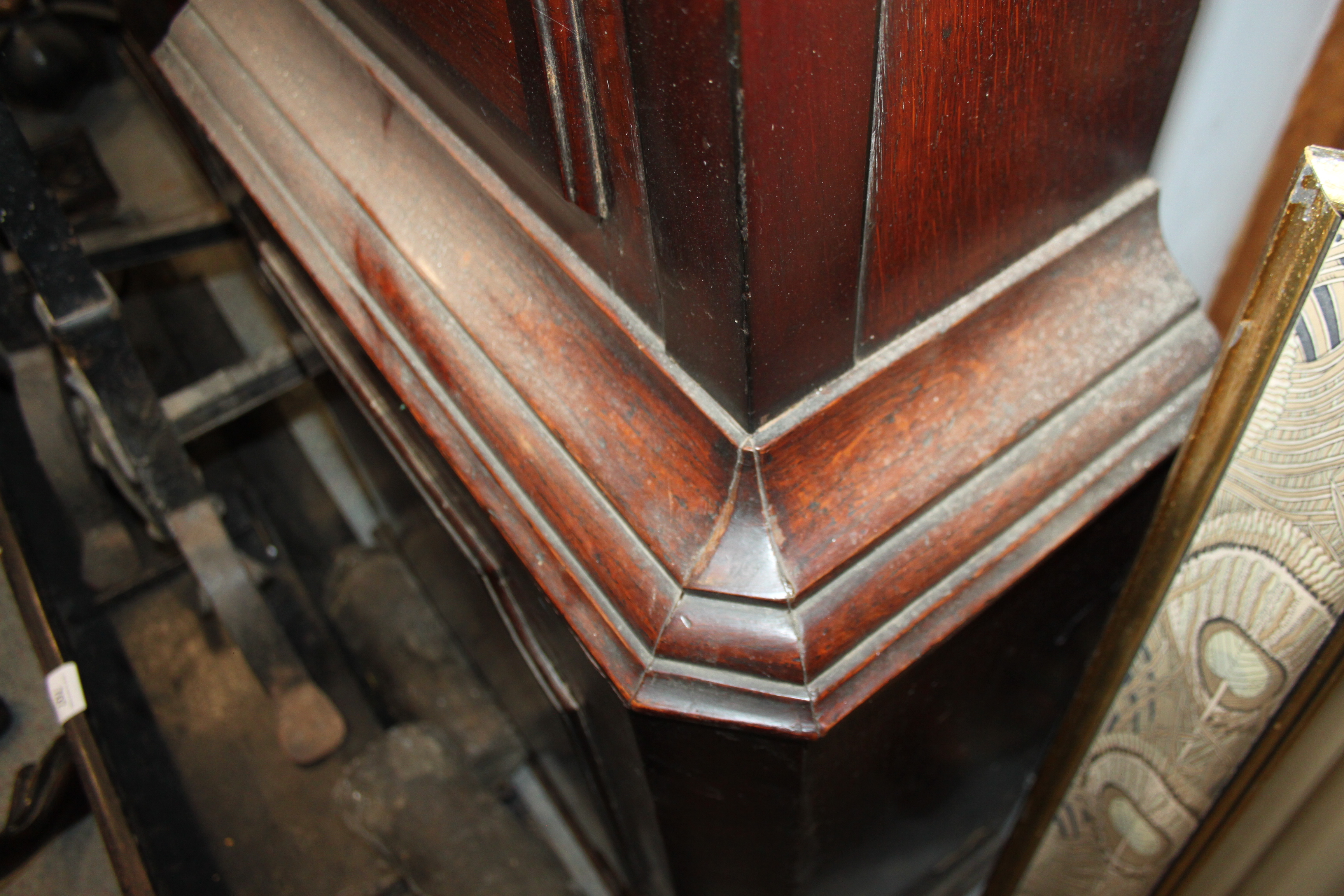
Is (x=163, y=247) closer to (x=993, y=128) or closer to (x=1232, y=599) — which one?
(x=993, y=128)

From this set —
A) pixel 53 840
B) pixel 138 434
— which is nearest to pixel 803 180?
pixel 138 434

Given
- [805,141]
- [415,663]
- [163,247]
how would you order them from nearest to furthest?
[805,141]
[163,247]
[415,663]

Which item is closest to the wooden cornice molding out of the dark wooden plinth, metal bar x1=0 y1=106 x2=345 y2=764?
the dark wooden plinth

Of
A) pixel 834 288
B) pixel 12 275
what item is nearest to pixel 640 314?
pixel 834 288

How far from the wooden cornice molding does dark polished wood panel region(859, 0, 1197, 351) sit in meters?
0.03

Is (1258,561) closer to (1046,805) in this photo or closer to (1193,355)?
(1193,355)

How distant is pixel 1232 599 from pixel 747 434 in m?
0.36

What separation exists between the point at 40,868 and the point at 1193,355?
1.44 meters

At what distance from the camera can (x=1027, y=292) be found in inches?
24.7

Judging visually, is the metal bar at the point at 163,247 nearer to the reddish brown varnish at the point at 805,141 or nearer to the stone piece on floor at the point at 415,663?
the stone piece on floor at the point at 415,663

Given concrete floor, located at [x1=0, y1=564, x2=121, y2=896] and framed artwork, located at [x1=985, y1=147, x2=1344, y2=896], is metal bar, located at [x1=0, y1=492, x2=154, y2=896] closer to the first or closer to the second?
concrete floor, located at [x1=0, y1=564, x2=121, y2=896]

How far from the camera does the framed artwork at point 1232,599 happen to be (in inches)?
20.0

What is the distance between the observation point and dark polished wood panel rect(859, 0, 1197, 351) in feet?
1.55

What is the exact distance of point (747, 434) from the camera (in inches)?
20.7
